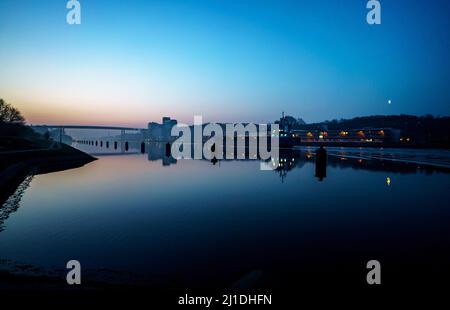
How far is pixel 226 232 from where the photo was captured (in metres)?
9.91

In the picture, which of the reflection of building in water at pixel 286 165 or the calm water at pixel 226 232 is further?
the reflection of building in water at pixel 286 165

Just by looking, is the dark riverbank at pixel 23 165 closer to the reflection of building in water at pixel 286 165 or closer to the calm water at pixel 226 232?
the calm water at pixel 226 232

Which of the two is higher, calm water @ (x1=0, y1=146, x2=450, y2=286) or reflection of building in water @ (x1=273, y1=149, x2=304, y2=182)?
reflection of building in water @ (x1=273, y1=149, x2=304, y2=182)

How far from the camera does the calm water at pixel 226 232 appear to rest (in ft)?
23.5

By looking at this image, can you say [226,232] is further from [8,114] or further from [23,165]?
[8,114]

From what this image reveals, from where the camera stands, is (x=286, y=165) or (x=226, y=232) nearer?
(x=226, y=232)

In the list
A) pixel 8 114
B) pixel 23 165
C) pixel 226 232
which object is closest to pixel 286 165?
pixel 226 232

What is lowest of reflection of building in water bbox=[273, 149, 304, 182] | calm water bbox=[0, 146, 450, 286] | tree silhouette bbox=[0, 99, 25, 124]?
calm water bbox=[0, 146, 450, 286]

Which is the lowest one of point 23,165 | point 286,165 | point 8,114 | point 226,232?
point 226,232

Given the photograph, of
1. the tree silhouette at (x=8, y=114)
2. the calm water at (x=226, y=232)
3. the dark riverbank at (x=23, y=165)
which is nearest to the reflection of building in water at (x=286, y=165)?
the calm water at (x=226, y=232)

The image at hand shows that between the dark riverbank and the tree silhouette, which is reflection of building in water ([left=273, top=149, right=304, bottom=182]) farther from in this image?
the tree silhouette

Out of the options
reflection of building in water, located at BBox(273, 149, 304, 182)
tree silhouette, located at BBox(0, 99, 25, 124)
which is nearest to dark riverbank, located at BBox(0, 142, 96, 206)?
reflection of building in water, located at BBox(273, 149, 304, 182)

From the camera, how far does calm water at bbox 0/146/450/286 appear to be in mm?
7164
